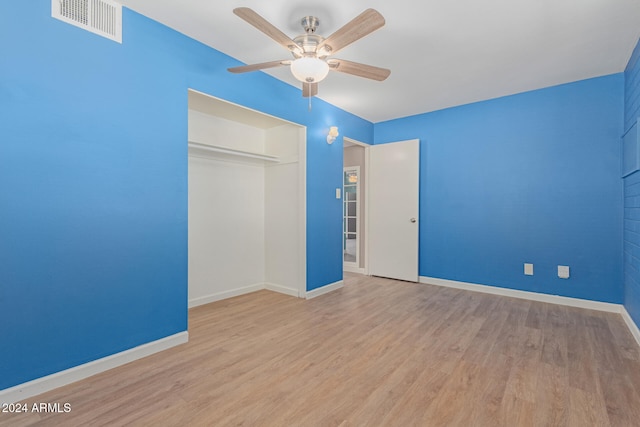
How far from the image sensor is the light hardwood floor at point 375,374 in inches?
63.8

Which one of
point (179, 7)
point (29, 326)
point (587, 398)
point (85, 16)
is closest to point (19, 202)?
point (29, 326)

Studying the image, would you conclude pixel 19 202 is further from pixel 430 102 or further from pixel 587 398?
pixel 430 102

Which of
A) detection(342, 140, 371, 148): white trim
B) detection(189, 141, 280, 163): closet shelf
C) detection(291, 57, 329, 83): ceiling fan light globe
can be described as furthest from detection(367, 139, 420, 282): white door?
detection(291, 57, 329, 83): ceiling fan light globe

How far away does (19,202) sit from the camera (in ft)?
5.66

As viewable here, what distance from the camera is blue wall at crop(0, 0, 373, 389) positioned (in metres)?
1.72

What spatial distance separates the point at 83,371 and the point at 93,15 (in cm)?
234

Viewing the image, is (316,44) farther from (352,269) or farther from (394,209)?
(352,269)

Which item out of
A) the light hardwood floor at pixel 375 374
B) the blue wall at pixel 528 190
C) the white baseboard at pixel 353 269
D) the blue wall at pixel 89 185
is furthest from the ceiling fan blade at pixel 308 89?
the white baseboard at pixel 353 269

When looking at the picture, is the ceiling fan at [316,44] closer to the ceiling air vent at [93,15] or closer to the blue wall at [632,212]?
the ceiling air vent at [93,15]

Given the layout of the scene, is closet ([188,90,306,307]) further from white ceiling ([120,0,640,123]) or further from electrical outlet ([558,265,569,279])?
electrical outlet ([558,265,569,279])

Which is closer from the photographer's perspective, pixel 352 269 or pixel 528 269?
pixel 528 269

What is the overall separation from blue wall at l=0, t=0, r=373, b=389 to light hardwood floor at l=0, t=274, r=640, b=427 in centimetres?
35

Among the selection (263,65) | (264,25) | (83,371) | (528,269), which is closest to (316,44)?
(263,65)

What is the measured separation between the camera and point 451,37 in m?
2.51
